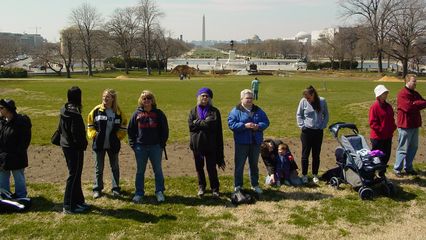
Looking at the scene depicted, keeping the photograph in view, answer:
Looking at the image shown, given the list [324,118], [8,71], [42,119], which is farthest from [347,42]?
[324,118]

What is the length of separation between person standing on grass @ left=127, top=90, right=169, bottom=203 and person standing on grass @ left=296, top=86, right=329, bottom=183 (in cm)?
253

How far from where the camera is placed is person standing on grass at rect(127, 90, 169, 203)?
6.70 meters

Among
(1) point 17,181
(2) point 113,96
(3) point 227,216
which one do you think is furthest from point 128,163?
(3) point 227,216

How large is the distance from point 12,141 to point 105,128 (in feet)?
4.52

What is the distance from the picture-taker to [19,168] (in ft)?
21.7

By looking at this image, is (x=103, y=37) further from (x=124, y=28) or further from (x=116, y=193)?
(x=116, y=193)

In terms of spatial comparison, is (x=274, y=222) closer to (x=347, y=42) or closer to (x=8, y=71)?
(x=8, y=71)

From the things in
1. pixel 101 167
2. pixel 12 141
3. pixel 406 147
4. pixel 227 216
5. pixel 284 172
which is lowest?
pixel 227 216

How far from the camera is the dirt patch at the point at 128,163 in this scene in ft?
27.7

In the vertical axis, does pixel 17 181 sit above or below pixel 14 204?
above

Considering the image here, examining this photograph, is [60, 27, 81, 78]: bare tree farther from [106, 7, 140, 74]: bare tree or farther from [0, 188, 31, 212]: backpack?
[0, 188, 31, 212]: backpack

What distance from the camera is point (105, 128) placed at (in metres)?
6.87

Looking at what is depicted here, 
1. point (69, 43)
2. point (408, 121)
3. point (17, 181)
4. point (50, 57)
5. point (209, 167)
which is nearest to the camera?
point (17, 181)

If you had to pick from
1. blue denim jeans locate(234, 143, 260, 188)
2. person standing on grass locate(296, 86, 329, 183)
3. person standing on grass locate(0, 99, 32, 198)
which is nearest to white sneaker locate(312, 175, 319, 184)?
person standing on grass locate(296, 86, 329, 183)
